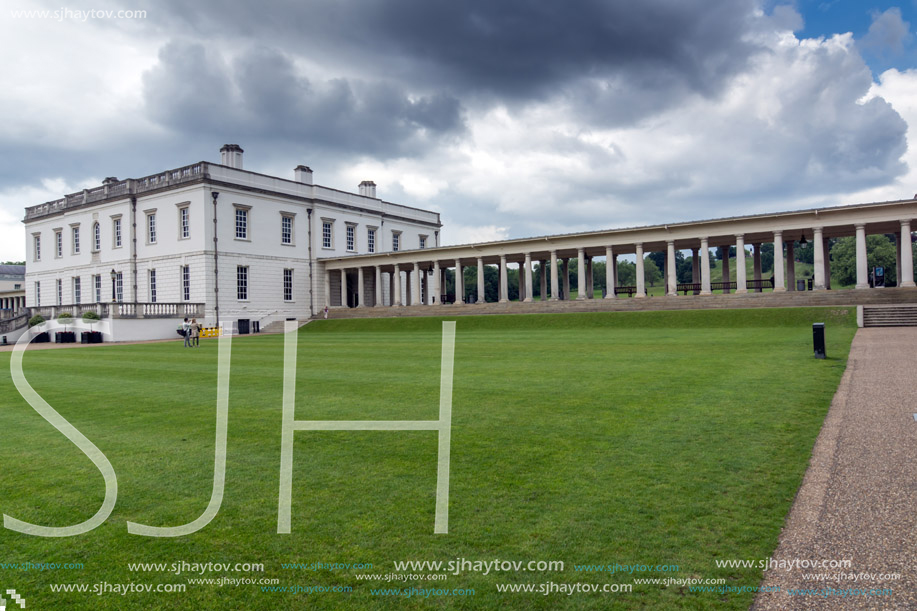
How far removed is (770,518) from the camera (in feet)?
14.5

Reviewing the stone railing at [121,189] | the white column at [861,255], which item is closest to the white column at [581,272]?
the white column at [861,255]

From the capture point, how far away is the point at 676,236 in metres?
44.1

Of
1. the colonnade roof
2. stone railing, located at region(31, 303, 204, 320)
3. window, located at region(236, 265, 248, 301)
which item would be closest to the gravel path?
the colonnade roof

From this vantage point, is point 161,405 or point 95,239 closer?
point 161,405

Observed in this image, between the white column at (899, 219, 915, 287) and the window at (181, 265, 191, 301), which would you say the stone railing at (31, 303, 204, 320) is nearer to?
the window at (181, 265, 191, 301)

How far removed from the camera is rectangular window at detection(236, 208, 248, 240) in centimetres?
4962

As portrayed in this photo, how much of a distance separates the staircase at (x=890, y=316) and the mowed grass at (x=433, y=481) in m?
17.6

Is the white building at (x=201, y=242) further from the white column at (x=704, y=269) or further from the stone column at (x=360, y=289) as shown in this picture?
the white column at (x=704, y=269)

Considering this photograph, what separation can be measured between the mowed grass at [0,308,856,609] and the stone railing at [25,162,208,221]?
3985 centimetres

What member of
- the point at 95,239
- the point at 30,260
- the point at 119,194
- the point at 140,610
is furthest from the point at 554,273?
the point at 30,260

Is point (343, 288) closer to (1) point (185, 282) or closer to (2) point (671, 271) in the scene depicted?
(1) point (185, 282)

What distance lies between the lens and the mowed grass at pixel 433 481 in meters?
3.64

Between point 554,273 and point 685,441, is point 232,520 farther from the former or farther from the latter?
point 554,273

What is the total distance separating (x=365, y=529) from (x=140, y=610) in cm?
154
